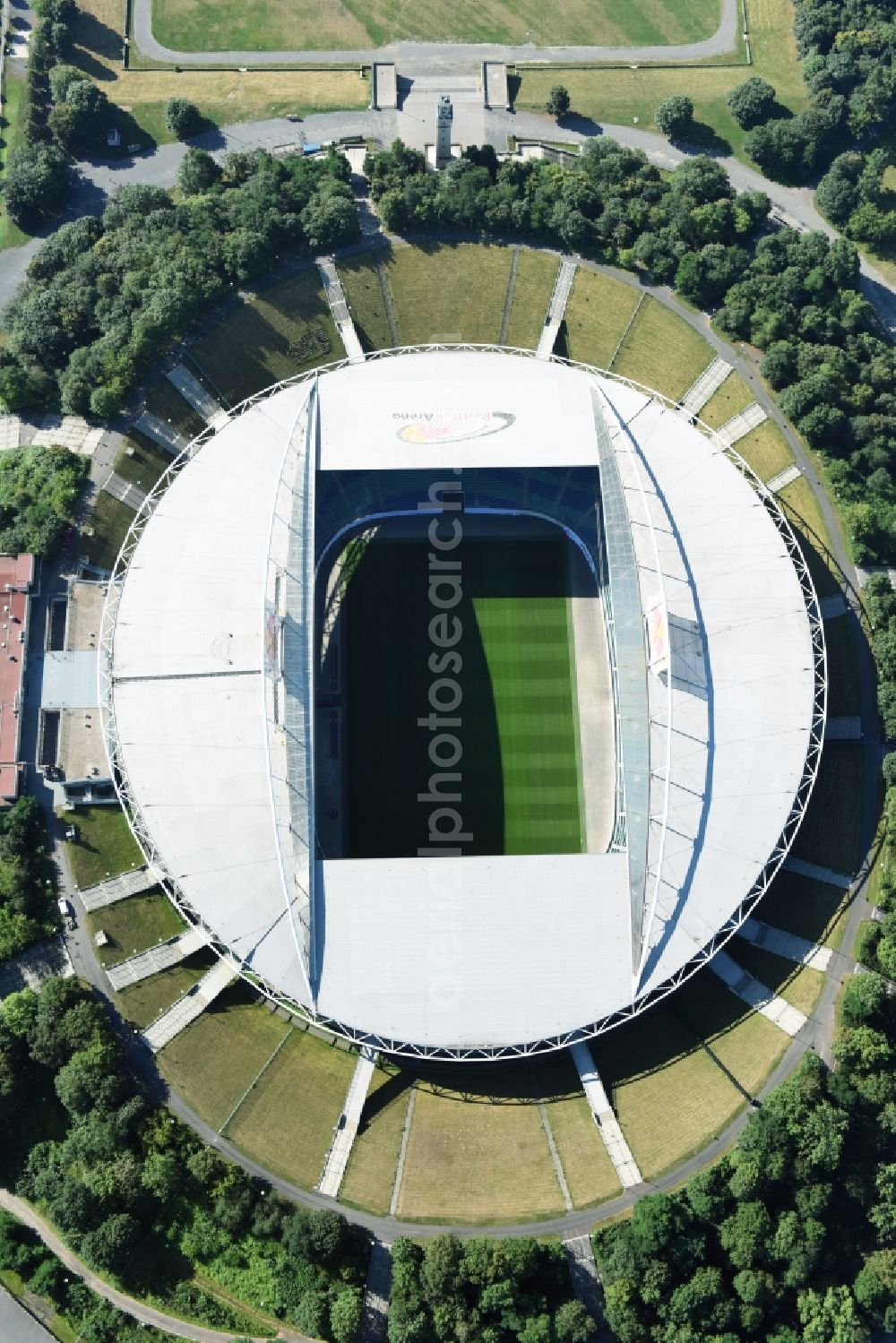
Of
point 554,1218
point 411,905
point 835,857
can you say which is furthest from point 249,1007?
point 835,857

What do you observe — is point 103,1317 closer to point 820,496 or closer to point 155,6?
point 820,496

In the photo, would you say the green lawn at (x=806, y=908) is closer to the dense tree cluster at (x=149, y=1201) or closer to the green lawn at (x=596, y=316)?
the dense tree cluster at (x=149, y=1201)

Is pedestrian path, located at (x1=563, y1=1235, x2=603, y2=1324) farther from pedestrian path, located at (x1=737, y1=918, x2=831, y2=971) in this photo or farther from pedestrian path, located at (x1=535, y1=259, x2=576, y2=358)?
pedestrian path, located at (x1=535, y1=259, x2=576, y2=358)

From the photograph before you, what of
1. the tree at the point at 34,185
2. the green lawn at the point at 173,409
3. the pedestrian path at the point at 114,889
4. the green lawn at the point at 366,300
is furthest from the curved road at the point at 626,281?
the green lawn at the point at 173,409

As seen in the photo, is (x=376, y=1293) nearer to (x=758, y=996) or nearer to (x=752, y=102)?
(x=758, y=996)

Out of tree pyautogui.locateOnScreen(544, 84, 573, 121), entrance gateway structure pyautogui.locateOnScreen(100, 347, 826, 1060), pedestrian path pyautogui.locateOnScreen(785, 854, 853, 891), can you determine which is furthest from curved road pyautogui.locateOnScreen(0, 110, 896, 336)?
pedestrian path pyautogui.locateOnScreen(785, 854, 853, 891)
